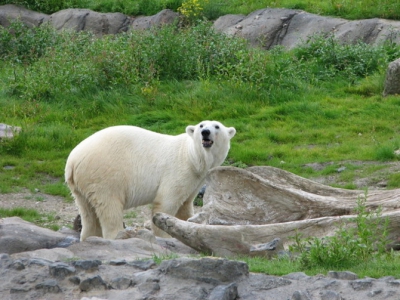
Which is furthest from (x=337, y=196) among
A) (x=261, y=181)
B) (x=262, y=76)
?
(x=262, y=76)

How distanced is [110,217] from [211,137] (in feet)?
4.17

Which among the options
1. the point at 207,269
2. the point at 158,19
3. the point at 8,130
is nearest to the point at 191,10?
the point at 158,19

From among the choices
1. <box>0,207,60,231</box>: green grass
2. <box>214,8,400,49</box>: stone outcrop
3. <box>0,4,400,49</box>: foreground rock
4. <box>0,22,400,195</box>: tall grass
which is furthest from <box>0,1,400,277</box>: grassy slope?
<box>214,8,400,49</box>: stone outcrop

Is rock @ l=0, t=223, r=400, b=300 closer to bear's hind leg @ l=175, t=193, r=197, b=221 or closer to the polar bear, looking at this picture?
the polar bear

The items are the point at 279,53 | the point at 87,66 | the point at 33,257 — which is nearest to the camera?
the point at 33,257

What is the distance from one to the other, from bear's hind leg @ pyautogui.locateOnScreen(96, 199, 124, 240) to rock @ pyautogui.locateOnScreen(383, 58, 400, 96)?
255 inches

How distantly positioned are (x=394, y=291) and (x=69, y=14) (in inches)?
600

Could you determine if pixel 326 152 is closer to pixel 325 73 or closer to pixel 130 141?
pixel 325 73

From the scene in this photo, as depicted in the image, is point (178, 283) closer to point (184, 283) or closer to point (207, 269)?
point (184, 283)

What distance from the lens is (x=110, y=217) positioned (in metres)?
7.32

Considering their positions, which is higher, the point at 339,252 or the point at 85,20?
the point at 339,252

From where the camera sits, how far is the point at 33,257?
5.34 m

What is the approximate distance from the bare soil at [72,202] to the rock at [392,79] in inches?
102

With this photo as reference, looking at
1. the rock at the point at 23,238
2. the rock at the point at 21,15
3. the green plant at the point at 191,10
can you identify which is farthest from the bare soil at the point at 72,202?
the rock at the point at 21,15
